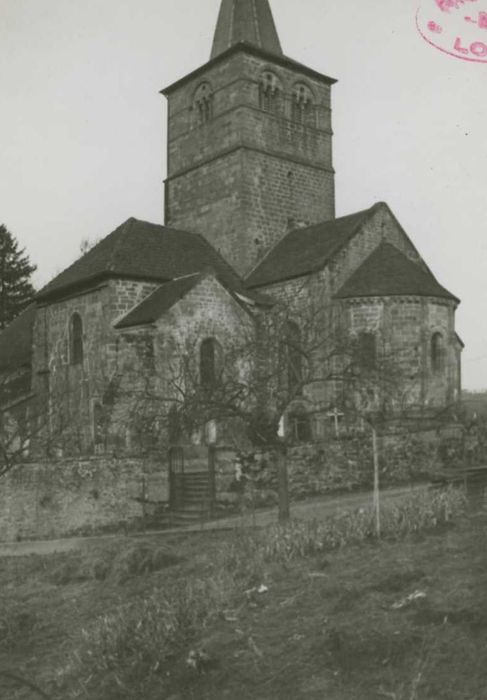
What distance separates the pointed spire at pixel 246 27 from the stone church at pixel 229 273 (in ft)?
0.22

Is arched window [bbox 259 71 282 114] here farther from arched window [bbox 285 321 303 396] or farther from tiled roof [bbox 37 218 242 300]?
arched window [bbox 285 321 303 396]

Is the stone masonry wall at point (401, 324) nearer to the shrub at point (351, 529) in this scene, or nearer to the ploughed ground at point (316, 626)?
the shrub at point (351, 529)

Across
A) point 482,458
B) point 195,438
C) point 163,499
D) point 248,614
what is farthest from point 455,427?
point 248,614

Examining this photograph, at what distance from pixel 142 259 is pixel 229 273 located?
4.57 metres

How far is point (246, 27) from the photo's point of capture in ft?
114

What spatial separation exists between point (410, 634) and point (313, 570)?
3110 mm

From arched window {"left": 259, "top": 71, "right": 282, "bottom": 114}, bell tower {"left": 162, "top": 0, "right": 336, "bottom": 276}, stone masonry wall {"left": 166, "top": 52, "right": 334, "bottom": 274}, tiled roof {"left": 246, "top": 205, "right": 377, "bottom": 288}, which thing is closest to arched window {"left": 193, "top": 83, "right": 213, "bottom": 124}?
bell tower {"left": 162, "top": 0, "right": 336, "bottom": 276}

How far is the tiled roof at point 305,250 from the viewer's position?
2881 cm

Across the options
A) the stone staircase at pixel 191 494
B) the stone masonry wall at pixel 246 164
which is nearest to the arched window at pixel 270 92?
the stone masonry wall at pixel 246 164

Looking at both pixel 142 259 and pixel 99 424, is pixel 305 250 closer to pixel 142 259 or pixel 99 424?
pixel 142 259

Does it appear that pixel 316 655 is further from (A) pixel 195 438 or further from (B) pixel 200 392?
(A) pixel 195 438

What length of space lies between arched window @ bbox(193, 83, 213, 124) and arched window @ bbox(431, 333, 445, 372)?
1511 centimetres

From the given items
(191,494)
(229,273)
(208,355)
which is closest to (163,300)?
(208,355)

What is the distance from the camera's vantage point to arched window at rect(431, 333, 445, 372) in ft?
89.9
